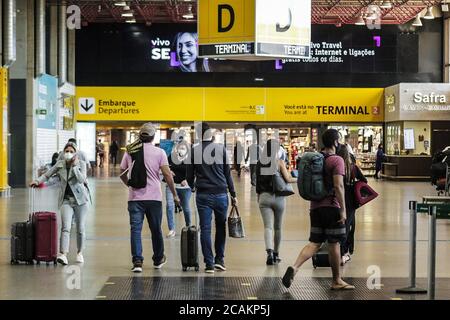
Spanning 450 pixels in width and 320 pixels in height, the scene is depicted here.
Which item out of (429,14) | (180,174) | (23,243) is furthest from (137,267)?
(429,14)

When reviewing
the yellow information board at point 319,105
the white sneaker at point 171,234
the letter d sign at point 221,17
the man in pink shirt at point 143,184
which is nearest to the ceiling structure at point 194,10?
the yellow information board at point 319,105

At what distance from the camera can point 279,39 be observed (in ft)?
54.4

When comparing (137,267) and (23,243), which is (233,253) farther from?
(23,243)

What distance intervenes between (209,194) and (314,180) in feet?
5.51

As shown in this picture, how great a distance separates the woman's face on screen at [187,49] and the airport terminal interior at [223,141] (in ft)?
0.23

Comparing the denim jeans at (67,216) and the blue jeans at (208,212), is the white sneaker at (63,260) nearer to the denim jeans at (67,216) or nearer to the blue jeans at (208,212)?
the denim jeans at (67,216)

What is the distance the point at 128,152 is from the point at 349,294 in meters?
3.26

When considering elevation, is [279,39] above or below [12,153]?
above

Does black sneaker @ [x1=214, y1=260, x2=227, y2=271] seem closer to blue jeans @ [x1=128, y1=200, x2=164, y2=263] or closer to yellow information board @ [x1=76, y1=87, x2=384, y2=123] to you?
blue jeans @ [x1=128, y1=200, x2=164, y2=263]

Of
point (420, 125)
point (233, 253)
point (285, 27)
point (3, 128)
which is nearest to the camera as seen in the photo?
point (233, 253)

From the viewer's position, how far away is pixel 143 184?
374 inches

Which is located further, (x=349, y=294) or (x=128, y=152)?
(x=128, y=152)
